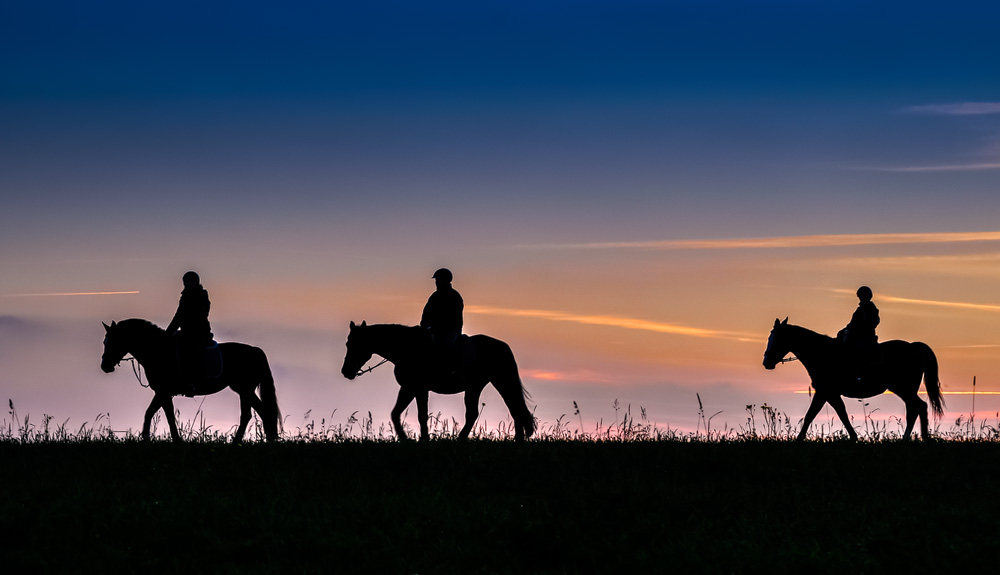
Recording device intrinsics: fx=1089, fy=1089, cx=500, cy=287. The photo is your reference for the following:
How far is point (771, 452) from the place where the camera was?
635 inches

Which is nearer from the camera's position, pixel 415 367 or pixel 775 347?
pixel 415 367

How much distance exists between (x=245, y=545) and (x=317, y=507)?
1214 mm

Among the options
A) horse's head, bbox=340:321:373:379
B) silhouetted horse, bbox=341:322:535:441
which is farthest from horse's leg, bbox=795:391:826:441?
horse's head, bbox=340:321:373:379

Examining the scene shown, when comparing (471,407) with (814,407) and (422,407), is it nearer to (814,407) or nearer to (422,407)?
(422,407)

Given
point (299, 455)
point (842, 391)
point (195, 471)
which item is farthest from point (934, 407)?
point (195, 471)

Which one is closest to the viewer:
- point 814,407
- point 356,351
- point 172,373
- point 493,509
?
point 493,509

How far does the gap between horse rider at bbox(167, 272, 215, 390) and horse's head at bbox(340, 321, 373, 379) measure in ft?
8.92

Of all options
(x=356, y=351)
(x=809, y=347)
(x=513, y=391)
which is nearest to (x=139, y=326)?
(x=356, y=351)

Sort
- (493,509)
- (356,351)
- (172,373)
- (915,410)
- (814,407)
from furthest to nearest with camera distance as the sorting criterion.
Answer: (915,410) < (814,407) < (172,373) < (356,351) < (493,509)

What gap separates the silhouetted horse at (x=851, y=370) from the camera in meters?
20.8

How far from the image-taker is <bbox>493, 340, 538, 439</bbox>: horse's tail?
1988 centimetres

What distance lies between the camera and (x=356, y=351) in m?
18.8

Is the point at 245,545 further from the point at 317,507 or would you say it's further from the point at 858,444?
the point at 858,444

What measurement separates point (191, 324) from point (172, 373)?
3.12 feet
